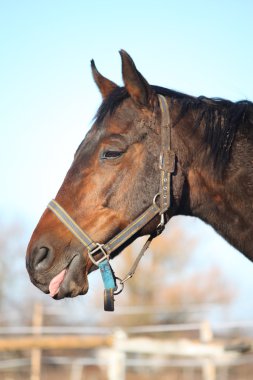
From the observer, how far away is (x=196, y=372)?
1706cm

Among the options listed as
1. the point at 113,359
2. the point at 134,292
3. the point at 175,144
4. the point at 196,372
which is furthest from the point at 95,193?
the point at 134,292

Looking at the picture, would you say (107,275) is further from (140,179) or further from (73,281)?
(140,179)

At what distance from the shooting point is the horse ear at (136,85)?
2.82m

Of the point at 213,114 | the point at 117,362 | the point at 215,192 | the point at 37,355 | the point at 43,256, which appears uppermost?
the point at 213,114

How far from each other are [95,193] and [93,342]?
556 centimetres

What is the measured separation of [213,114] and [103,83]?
75cm

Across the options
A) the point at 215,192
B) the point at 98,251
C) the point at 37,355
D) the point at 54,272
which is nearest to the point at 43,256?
the point at 54,272

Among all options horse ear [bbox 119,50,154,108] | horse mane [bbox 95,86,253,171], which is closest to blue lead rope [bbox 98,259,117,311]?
horse mane [bbox 95,86,253,171]

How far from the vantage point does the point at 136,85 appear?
2896 mm

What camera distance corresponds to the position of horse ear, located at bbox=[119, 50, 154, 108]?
2.82 meters

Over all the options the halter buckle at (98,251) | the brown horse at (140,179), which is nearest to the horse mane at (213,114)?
the brown horse at (140,179)

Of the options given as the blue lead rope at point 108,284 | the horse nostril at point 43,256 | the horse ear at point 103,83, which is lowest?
the blue lead rope at point 108,284

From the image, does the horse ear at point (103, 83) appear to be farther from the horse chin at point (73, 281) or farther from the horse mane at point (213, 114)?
the horse chin at point (73, 281)

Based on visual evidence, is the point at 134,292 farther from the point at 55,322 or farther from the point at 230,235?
the point at 230,235
